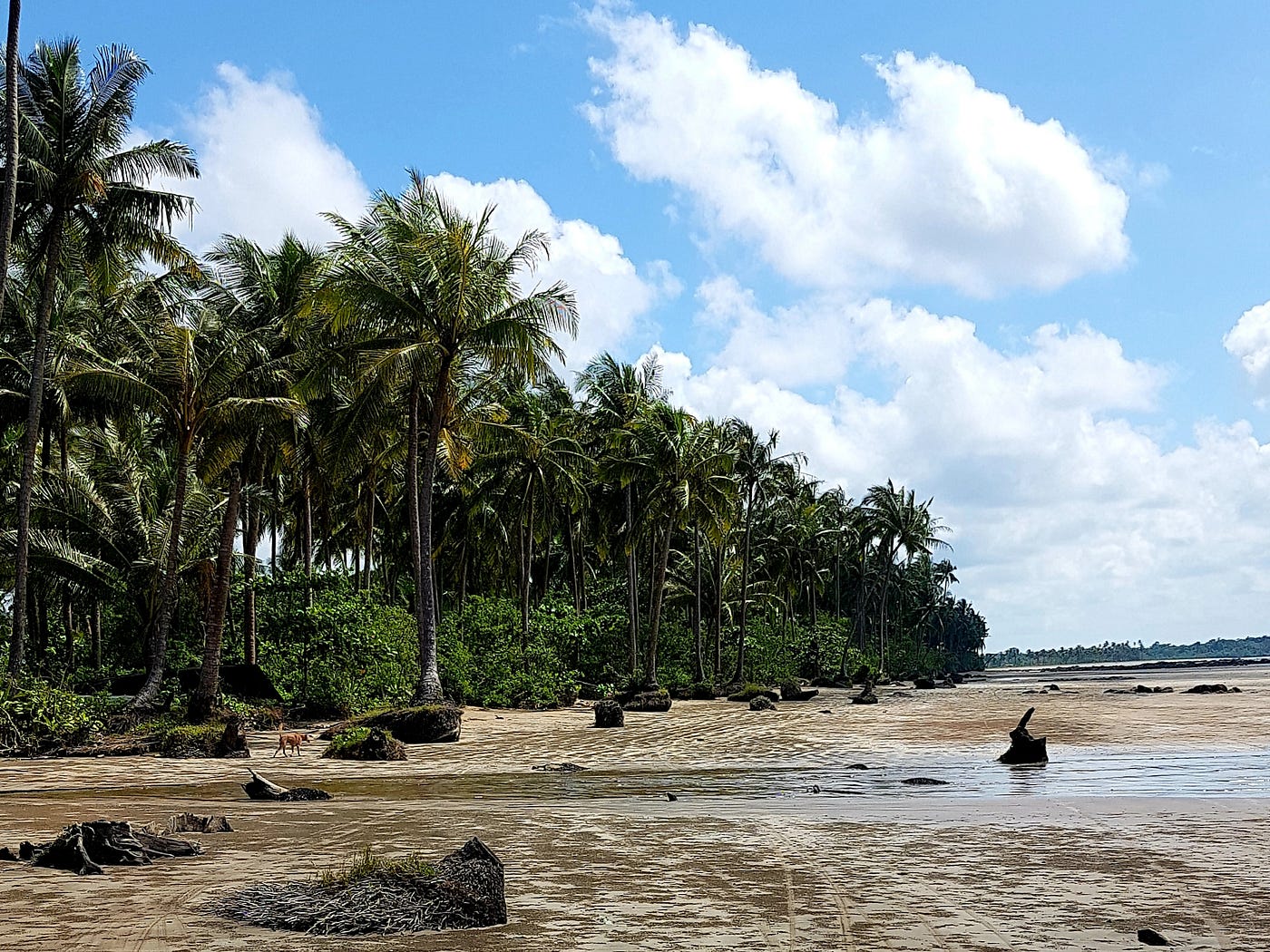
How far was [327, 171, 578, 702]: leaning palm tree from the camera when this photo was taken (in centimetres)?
2370

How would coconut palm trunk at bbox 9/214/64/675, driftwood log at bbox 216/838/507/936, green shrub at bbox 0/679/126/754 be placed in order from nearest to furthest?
driftwood log at bbox 216/838/507/936 → green shrub at bbox 0/679/126/754 → coconut palm trunk at bbox 9/214/64/675

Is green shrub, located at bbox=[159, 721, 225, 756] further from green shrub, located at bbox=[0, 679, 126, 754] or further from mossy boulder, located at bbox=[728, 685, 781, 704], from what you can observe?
mossy boulder, located at bbox=[728, 685, 781, 704]

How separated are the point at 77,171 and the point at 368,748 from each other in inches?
498

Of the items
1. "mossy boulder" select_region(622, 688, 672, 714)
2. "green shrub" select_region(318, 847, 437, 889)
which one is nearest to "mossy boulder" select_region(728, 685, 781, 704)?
"mossy boulder" select_region(622, 688, 672, 714)

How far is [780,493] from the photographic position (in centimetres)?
5894

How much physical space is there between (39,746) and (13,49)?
39.1ft

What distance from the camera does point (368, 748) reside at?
1794 cm

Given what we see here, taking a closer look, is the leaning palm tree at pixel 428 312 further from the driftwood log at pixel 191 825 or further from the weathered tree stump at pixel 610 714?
the driftwood log at pixel 191 825

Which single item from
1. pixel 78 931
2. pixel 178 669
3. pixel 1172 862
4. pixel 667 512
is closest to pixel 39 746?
pixel 178 669

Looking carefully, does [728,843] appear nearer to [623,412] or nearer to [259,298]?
[259,298]

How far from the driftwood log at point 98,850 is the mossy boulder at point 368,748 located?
392 inches

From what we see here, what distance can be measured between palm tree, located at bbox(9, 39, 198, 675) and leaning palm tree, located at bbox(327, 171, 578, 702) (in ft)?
12.9

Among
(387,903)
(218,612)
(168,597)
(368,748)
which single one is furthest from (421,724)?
(387,903)

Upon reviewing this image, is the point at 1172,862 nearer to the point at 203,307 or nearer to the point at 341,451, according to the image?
the point at 341,451
